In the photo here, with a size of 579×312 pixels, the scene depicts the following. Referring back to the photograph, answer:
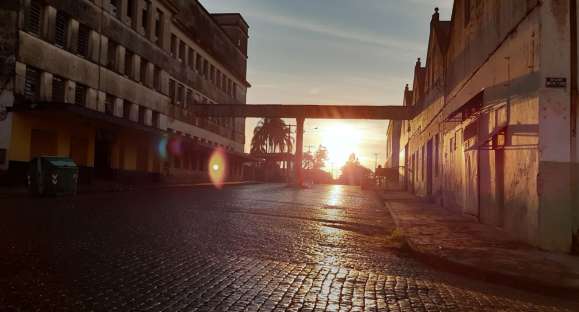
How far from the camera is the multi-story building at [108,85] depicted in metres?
24.2

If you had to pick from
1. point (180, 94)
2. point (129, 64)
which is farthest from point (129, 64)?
point (180, 94)

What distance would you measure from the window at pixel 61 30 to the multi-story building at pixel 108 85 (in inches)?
2.0

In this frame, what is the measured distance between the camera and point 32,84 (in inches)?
1012

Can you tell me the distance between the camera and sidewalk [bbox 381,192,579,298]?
7027 millimetres

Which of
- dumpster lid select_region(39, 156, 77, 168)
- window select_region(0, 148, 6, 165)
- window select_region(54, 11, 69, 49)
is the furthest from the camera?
window select_region(54, 11, 69, 49)

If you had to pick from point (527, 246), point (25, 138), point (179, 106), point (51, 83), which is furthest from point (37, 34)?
point (527, 246)

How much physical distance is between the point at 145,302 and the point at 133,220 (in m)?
7.68

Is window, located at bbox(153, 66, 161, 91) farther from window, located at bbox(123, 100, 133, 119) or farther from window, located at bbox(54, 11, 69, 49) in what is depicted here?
window, located at bbox(54, 11, 69, 49)

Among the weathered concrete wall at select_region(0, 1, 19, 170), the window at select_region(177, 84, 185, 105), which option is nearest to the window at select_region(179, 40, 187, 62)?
the window at select_region(177, 84, 185, 105)

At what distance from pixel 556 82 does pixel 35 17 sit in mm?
23712

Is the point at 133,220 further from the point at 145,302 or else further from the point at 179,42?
the point at 179,42

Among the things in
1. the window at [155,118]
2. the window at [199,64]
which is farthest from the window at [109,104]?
the window at [199,64]

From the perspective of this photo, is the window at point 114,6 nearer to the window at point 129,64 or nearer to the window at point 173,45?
the window at point 129,64

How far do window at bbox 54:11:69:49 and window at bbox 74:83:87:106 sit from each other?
8.48 feet
